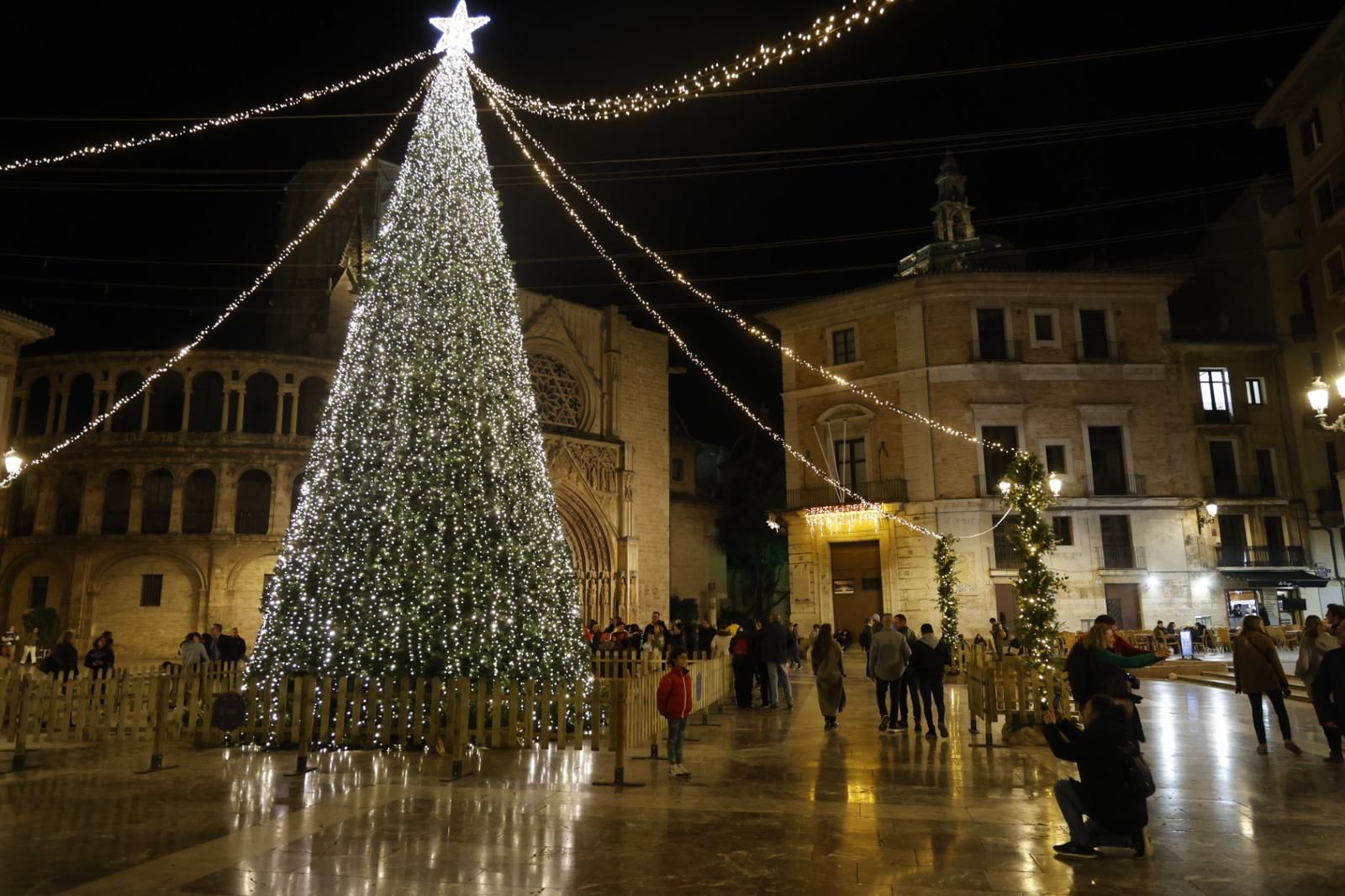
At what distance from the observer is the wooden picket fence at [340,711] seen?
28.1 ft

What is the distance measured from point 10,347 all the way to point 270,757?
17.7m

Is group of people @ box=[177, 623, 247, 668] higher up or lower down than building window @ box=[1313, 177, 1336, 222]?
lower down

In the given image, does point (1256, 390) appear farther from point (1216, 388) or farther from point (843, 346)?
point (843, 346)

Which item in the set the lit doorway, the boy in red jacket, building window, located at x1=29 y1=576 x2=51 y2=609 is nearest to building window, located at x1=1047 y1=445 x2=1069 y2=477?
the lit doorway

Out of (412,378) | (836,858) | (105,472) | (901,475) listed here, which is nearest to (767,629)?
(412,378)

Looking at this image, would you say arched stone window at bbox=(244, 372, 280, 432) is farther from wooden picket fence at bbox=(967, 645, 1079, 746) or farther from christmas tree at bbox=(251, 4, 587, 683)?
wooden picket fence at bbox=(967, 645, 1079, 746)

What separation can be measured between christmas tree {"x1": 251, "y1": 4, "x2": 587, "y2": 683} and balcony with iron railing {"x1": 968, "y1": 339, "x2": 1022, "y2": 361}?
1902 cm

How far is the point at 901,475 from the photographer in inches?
1040

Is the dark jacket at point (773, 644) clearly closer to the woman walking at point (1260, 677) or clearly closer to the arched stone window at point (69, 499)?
the woman walking at point (1260, 677)

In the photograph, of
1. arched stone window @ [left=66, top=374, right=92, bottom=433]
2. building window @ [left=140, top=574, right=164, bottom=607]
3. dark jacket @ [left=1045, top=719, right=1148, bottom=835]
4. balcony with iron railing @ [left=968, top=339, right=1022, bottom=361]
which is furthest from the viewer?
arched stone window @ [left=66, top=374, right=92, bottom=433]

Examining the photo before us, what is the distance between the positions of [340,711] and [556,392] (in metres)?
25.1

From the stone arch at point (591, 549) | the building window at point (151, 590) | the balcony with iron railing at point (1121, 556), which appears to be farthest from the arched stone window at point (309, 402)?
the balcony with iron railing at point (1121, 556)

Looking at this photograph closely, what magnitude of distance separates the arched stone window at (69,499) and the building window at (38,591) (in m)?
1.61

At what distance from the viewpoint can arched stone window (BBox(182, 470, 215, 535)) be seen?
87.6 feet
